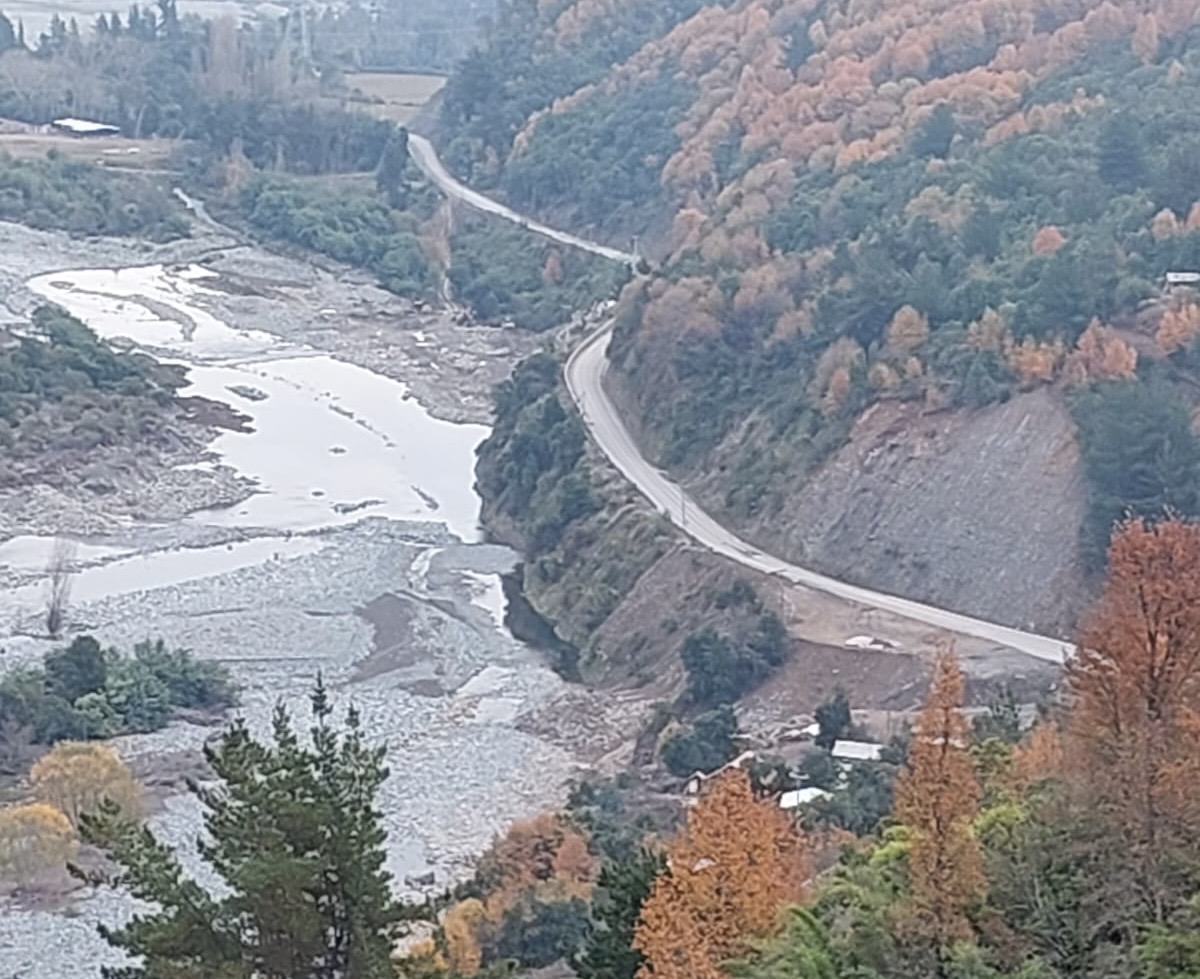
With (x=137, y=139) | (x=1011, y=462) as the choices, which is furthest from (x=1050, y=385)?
(x=137, y=139)

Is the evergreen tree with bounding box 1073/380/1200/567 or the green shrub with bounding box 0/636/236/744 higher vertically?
the evergreen tree with bounding box 1073/380/1200/567

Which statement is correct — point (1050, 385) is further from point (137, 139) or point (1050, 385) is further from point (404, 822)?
point (137, 139)

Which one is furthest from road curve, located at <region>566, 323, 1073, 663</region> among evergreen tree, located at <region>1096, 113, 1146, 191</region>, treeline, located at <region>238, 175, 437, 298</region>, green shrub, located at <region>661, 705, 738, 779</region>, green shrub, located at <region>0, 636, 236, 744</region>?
treeline, located at <region>238, 175, 437, 298</region>

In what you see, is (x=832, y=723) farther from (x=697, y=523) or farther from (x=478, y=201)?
(x=478, y=201)

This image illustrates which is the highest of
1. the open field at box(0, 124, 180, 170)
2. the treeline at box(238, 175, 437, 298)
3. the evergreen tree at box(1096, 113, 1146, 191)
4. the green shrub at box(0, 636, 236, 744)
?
the evergreen tree at box(1096, 113, 1146, 191)

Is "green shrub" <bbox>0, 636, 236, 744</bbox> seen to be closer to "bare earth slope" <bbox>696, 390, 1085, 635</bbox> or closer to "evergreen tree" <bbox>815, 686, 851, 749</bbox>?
"evergreen tree" <bbox>815, 686, 851, 749</bbox>

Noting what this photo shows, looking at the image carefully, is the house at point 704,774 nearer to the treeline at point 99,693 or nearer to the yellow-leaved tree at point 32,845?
the yellow-leaved tree at point 32,845

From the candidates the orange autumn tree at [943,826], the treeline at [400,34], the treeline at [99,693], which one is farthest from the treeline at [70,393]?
the treeline at [400,34]
